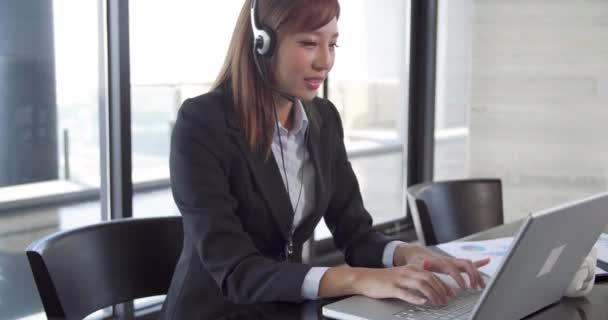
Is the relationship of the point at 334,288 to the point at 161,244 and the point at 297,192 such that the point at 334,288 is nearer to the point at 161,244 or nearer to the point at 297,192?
the point at 297,192

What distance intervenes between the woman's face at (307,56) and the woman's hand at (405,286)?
0.43 meters

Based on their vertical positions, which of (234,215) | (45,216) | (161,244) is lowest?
(45,216)

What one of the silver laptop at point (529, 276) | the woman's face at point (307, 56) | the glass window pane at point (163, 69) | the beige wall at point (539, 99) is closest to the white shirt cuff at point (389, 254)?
the silver laptop at point (529, 276)

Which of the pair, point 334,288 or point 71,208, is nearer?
point 334,288

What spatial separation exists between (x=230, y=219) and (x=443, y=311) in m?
0.44

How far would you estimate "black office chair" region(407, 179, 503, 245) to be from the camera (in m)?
2.19

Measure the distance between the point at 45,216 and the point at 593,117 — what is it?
2.82 meters

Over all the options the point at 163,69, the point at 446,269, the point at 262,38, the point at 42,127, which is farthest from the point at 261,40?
the point at 163,69

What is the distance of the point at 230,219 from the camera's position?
143 centimetres

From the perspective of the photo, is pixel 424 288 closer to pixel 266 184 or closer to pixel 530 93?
pixel 266 184

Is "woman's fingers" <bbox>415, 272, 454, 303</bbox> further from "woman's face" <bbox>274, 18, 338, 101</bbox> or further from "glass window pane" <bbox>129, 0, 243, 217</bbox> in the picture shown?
"glass window pane" <bbox>129, 0, 243, 217</bbox>

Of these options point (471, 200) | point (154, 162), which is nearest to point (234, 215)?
point (471, 200)

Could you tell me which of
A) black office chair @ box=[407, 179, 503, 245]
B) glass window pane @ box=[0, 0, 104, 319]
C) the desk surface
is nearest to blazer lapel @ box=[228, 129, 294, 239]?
the desk surface

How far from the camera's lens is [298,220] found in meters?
1.60
